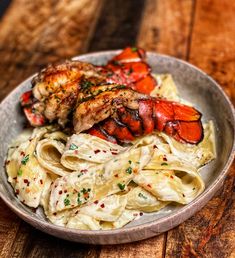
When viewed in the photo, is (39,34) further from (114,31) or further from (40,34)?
(114,31)

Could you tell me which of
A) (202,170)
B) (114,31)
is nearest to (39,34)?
(114,31)

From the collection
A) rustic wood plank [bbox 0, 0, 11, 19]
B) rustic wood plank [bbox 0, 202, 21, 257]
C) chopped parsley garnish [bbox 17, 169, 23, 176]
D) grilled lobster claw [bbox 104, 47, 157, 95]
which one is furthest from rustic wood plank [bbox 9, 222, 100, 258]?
rustic wood plank [bbox 0, 0, 11, 19]

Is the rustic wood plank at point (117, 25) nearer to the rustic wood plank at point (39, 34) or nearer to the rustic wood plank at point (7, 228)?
the rustic wood plank at point (39, 34)

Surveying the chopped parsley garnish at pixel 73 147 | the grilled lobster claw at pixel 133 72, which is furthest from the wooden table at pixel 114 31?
the chopped parsley garnish at pixel 73 147

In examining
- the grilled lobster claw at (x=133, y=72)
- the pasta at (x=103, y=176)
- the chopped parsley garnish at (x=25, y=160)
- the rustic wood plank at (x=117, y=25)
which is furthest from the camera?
the rustic wood plank at (x=117, y=25)

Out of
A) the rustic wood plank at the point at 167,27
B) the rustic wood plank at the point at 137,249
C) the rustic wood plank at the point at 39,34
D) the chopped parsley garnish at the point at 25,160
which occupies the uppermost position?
the chopped parsley garnish at the point at 25,160

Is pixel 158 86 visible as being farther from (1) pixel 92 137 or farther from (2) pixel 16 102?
(2) pixel 16 102

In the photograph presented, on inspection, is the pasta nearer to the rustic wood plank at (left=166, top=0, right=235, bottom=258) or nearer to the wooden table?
the rustic wood plank at (left=166, top=0, right=235, bottom=258)
